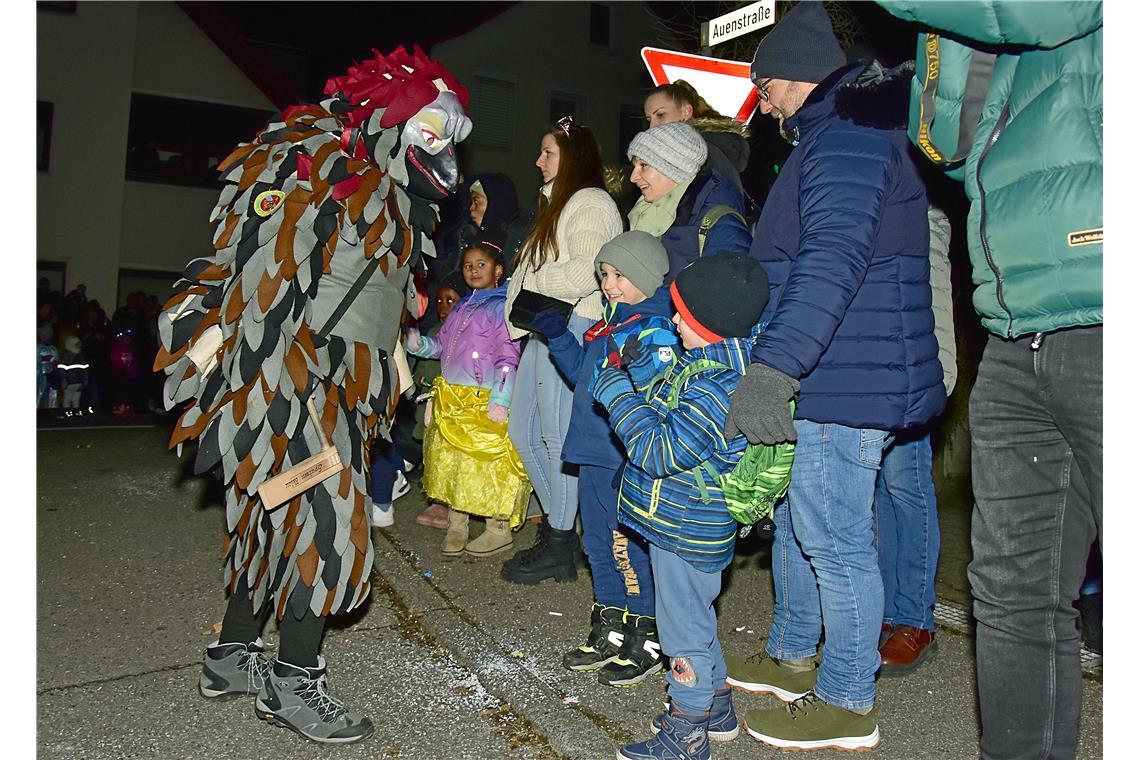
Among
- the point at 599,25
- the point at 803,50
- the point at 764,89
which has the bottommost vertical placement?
the point at 764,89

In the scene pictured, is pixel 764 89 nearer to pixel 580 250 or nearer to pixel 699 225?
pixel 699 225

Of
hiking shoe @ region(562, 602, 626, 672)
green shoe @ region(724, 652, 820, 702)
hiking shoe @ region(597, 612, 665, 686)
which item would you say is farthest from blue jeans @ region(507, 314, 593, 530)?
green shoe @ region(724, 652, 820, 702)

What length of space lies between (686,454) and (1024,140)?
1.15 metres

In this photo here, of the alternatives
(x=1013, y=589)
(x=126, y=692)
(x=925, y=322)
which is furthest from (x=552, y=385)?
(x=1013, y=589)

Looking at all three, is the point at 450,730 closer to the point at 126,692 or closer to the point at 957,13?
the point at 126,692

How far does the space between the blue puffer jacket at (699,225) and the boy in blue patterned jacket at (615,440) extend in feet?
0.66

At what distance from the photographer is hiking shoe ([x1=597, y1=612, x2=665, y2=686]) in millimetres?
3277

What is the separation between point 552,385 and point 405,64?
168cm

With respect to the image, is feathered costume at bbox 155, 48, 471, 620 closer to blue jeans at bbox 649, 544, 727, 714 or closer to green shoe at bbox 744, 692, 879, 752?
blue jeans at bbox 649, 544, 727, 714

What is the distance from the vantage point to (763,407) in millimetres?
2426

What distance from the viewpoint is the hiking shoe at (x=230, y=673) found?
10.0ft

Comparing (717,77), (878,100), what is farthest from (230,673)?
(717,77)

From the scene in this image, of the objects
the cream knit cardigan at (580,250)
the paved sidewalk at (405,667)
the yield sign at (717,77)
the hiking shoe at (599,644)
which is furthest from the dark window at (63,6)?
the hiking shoe at (599,644)

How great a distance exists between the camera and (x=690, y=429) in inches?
100
